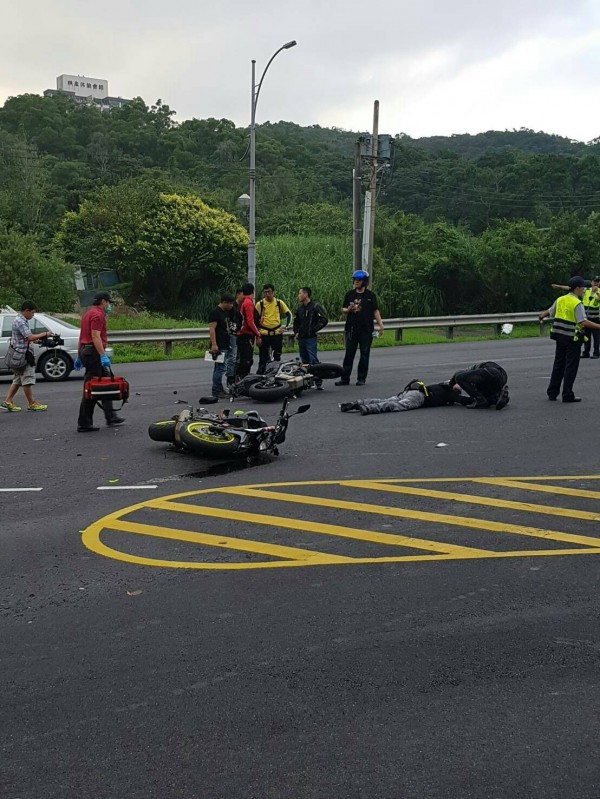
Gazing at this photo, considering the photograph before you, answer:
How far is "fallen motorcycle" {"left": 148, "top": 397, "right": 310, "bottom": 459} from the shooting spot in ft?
31.4

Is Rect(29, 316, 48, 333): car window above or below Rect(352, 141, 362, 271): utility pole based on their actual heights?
below

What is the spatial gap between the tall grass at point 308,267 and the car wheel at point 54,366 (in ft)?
56.3

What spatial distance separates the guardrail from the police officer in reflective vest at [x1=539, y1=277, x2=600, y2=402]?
12.8 meters

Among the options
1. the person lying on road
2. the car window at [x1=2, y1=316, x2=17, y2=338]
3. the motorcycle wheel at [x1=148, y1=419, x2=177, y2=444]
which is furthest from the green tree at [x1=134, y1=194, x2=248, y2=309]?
the motorcycle wheel at [x1=148, y1=419, x2=177, y2=444]

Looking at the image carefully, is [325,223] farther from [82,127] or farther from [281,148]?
[82,127]

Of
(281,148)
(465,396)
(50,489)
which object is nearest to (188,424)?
(50,489)

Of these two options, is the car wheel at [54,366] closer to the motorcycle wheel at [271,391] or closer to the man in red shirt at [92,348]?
the motorcycle wheel at [271,391]

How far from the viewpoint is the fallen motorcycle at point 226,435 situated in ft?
31.4

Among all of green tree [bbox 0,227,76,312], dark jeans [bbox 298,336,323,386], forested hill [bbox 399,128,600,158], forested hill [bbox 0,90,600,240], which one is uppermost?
forested hill [bbox 399,128,600,158]

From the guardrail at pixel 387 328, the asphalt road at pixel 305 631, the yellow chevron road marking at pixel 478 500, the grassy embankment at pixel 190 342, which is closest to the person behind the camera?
the asphalt road at pixel 305 631

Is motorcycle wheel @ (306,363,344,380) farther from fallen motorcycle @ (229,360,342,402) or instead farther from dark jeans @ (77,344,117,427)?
dark jeans @ (77,344,117,427)

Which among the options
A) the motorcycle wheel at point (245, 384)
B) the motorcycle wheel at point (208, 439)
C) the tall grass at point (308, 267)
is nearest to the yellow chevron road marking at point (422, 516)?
the motorcycle wheel at point (208, 439)

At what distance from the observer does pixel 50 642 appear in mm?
4945

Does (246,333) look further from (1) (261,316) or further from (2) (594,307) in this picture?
(2) (594,307)
